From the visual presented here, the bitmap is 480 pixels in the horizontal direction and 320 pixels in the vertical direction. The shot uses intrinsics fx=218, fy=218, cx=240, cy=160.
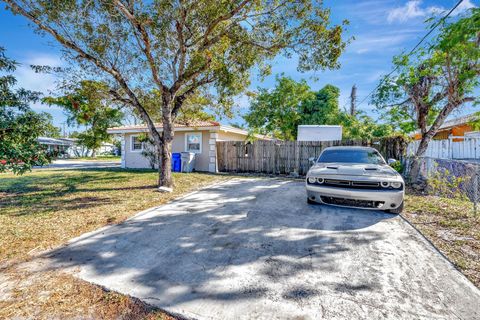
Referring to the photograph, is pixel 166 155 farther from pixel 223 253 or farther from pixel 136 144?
pixel 136 144

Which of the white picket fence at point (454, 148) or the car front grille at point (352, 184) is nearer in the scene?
the car front grille at point (352, 184)

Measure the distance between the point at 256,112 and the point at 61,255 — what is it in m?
20.2

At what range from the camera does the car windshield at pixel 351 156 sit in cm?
559

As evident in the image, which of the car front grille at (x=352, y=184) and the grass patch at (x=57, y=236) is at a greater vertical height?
the car front grille at (x=352, y=184)

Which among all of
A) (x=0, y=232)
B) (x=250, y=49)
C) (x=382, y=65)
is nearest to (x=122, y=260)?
(x=0, y=232)

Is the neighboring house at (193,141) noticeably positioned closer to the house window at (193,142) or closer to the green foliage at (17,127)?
the house window at (193,142)

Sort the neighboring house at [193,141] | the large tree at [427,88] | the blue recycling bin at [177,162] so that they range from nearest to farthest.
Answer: the large tree at [427,88]
the blue recycling bin at [177,162]
the neighboring house at [193,141]

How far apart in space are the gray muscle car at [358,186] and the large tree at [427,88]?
4.05m

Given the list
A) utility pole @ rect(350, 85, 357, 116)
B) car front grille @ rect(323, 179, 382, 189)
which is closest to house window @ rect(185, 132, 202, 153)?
car front grille @ rect(323, 179, 382, 189)

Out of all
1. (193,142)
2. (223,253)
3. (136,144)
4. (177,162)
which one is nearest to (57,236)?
(223,253)

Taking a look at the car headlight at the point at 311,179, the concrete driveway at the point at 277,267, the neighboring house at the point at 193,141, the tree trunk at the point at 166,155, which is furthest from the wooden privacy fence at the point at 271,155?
the concrete driveway at the point at 277,267

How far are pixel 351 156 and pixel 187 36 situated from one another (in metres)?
5.99

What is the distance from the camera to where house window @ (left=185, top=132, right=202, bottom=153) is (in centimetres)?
1293

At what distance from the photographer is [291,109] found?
821 inches
